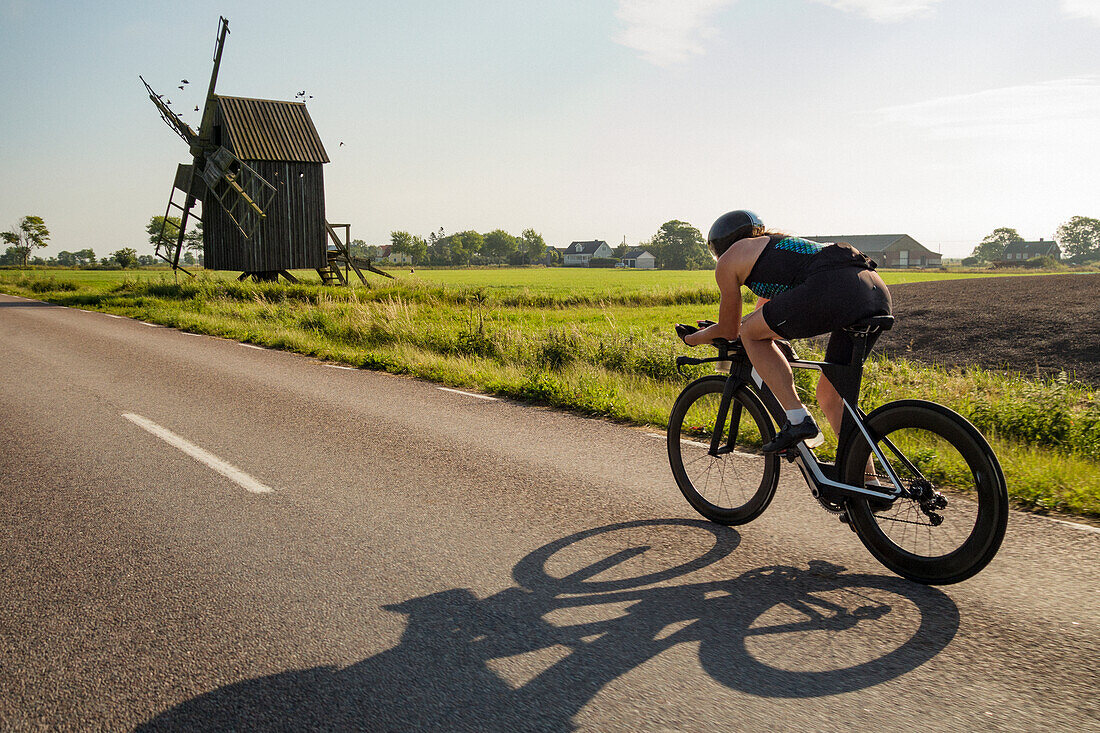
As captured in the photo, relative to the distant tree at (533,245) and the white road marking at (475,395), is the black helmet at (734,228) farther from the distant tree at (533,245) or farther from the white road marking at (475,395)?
the distant tree at (533,245)

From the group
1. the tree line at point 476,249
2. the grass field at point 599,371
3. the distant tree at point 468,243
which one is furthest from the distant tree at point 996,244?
the grass field at point 599,371

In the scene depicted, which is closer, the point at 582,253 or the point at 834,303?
the point at 834,303

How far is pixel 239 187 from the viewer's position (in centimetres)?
3086

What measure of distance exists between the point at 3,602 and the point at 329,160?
1260 inches

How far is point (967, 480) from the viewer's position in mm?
3607

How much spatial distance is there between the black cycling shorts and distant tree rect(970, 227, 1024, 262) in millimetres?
161584

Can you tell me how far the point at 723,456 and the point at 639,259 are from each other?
14581 cm

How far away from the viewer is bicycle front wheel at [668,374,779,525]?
4.20 metres

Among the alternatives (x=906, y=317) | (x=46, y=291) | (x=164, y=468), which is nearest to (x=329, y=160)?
(x=46, y=291)

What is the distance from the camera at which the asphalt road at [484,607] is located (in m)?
2.50

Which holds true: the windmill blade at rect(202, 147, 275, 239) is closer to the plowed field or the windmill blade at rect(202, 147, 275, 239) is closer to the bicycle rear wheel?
the plowed field

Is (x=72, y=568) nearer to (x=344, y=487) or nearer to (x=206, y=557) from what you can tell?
(x=206, y=557)

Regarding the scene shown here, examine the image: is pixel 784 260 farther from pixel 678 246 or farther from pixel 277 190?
pixel 678 246

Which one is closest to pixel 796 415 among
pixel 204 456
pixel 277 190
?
pixel 204 456
